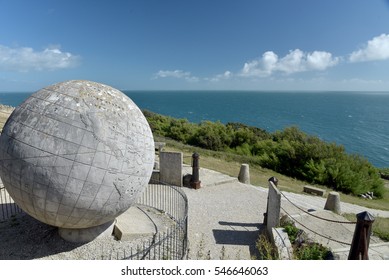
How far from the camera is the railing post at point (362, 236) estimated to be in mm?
4863

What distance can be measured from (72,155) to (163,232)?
354 centimetres

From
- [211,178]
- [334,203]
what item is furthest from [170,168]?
[334,203]

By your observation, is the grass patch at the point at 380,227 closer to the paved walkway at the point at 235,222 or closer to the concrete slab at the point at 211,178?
the paved walkway at the point at 235,222

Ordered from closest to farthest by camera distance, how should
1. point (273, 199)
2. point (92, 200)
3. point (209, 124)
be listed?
point (92, 200) < point (273, 199) < point (209, 124)

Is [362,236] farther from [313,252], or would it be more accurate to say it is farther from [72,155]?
[72,155]

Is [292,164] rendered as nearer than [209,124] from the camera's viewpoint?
Yes

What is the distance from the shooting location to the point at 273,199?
321 inches

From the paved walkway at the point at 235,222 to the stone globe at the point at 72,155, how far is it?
2.61 meters

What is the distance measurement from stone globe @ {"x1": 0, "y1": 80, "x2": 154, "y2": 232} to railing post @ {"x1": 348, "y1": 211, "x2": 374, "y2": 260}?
455cm

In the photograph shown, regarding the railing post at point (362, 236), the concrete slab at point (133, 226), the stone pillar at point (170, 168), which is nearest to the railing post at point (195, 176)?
the stone pillar at point (170, 168)

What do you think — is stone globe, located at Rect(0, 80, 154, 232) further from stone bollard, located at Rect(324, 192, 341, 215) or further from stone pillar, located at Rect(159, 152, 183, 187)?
stone bollard, located at Rect(324, 192, 341, 215)
